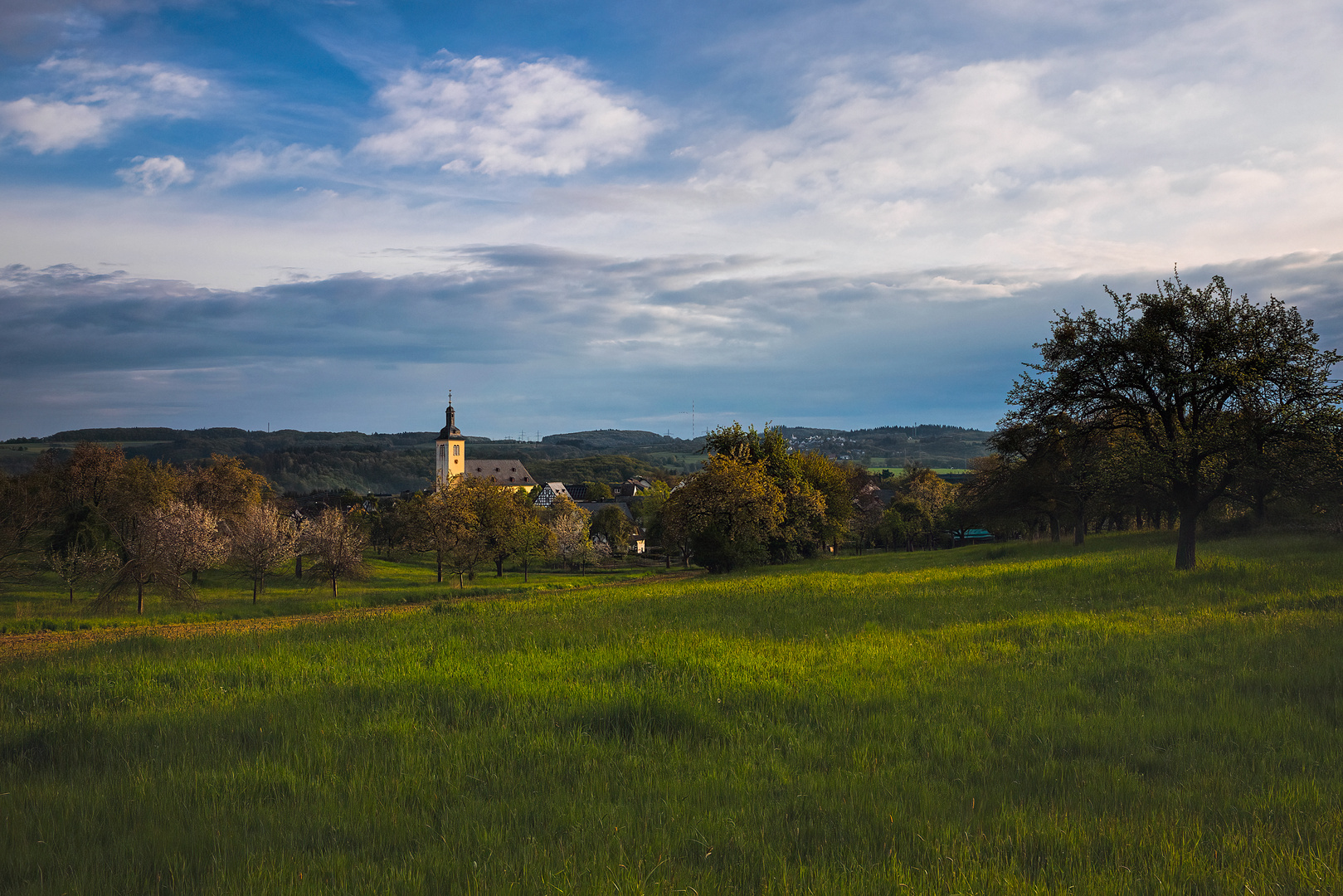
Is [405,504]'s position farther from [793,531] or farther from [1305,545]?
[1305,545]

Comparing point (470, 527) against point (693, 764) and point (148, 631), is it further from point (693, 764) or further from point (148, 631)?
point (693, 764)

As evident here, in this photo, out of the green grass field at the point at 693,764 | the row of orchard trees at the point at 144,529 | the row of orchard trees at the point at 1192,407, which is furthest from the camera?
the row of orchard trees at the point at 144,529

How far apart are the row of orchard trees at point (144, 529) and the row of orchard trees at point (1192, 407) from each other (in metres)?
45.3

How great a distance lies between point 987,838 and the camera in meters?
5.11

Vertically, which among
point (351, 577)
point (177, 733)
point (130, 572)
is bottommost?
point (351, 577)

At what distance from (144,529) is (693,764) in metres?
55.9

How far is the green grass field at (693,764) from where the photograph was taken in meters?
4.79

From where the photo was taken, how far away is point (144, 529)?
49094mm

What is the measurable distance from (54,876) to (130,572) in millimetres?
42916

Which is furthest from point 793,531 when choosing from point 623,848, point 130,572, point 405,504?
point 623,848

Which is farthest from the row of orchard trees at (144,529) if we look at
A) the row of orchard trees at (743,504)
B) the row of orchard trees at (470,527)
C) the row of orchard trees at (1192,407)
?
the row of orchard trees at (1192,407)

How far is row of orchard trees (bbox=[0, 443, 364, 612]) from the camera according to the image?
41.1 meters

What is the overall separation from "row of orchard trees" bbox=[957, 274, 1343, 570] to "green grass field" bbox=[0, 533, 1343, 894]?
9.24 metres

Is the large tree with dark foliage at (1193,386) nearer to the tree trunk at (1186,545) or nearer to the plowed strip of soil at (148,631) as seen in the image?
the tree trunk at (1186,545)
